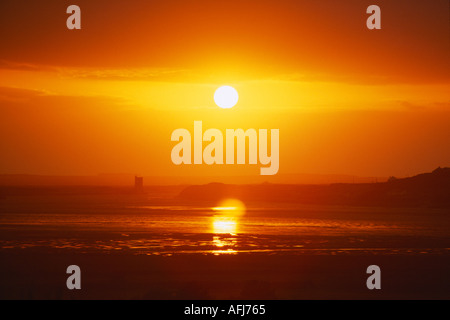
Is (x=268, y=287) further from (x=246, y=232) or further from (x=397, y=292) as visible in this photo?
(x=246, y=232)

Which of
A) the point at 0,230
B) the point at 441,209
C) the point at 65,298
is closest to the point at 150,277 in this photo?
the point at 65,298

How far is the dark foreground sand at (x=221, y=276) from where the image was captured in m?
29.8

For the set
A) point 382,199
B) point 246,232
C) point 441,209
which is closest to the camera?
point 246,232

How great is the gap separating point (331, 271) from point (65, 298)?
1469cm

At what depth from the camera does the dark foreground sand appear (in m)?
29.8

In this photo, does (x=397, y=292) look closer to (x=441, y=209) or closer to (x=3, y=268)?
(x=3, y=268)

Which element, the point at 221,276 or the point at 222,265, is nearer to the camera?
the point at 221,276

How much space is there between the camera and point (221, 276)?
34125 millimetres

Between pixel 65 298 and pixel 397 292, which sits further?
pixel 397 292

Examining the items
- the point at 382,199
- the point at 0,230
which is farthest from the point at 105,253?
the point at 382,199

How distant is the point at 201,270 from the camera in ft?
118
